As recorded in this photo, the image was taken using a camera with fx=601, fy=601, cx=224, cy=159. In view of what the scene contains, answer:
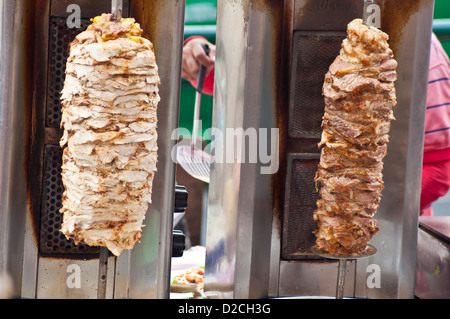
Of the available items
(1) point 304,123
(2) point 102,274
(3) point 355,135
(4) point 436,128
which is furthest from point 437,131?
(2) point 102,274

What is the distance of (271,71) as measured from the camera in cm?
212

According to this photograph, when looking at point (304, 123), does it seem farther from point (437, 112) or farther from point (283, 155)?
point (437, 112)

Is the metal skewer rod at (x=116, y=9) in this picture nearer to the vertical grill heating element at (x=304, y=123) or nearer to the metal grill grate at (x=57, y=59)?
the metal grill grate at (x=57, y=59)

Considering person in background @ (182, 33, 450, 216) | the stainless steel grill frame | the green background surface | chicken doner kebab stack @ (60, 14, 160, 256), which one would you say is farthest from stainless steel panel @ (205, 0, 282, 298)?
the green background surface

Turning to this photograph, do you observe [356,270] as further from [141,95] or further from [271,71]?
[141,95]

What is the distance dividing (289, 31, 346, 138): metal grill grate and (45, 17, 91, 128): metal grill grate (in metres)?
0.74

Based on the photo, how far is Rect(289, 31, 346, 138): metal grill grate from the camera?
7.04ft

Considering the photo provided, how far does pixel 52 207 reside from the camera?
1991 mm

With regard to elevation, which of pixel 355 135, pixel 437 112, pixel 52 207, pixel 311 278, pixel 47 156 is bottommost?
pixel 311 278

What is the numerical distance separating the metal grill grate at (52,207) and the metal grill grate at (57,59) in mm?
109

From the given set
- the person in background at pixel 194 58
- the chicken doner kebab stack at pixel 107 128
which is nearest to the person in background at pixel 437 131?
the person in background at pixel 194 58

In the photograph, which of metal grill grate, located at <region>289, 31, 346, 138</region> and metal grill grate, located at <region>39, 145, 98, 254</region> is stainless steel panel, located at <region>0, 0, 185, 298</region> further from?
metal grill grate, located at <region>289, 31, 346, 138</region>

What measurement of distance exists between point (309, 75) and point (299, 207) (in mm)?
484

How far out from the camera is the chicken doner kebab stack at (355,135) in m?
1.90
